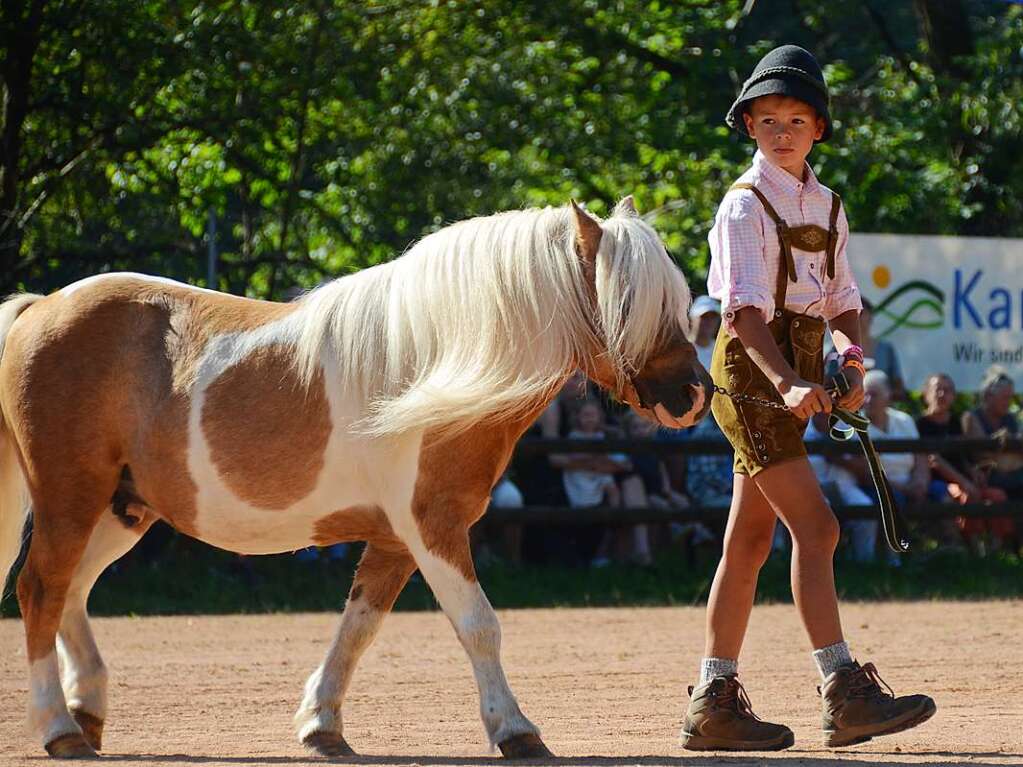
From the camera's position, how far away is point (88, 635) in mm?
5180

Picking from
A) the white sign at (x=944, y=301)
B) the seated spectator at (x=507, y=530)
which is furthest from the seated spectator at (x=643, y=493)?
the white sign at (x=944, y=301)

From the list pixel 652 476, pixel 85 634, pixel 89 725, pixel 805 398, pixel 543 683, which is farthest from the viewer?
pixel 652 476

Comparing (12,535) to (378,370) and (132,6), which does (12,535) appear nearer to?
(378,370)

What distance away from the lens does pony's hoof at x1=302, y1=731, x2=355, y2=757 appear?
15.6 ft

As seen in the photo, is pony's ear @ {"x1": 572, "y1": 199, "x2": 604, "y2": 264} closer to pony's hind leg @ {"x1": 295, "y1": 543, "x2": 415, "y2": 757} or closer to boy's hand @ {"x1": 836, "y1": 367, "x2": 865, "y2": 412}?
boy's hand @ {"x1": 836, "y1": 367, "x2": 865, "y2": 412}

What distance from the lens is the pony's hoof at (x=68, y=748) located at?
4715 mm

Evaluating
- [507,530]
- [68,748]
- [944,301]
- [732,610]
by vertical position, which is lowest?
[507,530]

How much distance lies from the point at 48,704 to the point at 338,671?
35.7 inches

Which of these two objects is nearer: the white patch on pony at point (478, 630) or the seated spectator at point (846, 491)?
the white patch on pony at point (478, 630)

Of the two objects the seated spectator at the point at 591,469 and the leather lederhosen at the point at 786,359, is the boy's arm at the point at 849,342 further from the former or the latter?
the seated spectator at the point at 591,469

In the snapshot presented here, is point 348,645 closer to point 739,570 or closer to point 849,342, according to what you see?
point 739,570

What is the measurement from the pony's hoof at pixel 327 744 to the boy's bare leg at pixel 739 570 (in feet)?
3.83

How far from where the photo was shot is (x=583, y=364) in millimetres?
4652

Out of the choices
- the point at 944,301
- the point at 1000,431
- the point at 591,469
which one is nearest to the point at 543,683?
the point at 591,469
